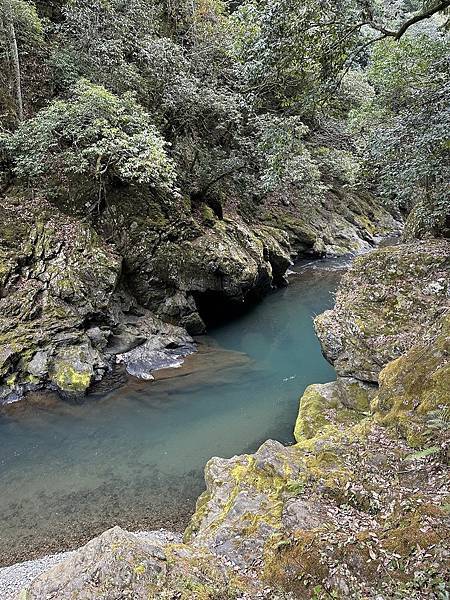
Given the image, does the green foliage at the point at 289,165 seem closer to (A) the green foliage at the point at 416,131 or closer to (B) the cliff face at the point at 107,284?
(A) the green foliage at the point at 416,131

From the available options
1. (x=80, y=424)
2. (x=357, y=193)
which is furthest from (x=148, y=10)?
(x=357, y=193)

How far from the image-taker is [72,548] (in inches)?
261

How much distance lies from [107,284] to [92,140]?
4520 millimetres

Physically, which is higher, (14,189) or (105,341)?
(14,189)

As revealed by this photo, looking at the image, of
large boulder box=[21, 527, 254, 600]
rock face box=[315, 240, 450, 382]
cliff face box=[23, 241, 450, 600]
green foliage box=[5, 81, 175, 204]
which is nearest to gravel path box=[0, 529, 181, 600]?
cliff face box=[23, 241, 450, 600]

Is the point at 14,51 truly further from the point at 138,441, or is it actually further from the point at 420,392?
the point at 420,392

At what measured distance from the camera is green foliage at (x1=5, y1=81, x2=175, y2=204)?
12.8 meters

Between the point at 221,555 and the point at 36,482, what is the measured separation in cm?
571

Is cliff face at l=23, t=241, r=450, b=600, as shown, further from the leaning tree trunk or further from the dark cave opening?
the leaning tree trunk

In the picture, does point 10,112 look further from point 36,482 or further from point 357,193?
point 357,193

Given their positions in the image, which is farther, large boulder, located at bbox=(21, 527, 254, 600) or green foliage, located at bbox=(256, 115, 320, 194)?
green foliage, located at bbox=(256, 115, 320, 194)

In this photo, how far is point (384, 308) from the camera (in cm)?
894

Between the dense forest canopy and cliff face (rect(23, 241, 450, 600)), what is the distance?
4534 mm

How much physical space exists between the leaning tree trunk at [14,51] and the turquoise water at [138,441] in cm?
1023
